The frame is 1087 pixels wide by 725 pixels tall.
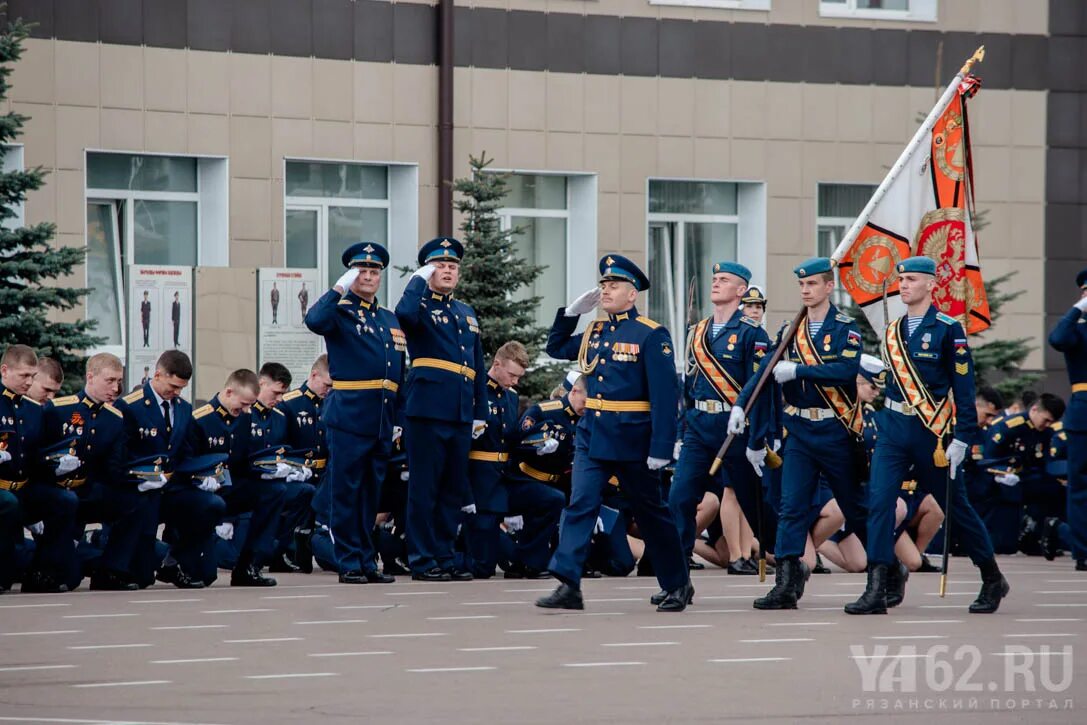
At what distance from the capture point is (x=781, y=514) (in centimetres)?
1241

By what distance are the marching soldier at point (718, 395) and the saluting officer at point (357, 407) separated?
2.13 meters

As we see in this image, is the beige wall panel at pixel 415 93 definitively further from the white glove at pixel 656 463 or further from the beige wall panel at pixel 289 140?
the white glove at pixel 656 463

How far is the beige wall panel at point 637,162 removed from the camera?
84.6 feet

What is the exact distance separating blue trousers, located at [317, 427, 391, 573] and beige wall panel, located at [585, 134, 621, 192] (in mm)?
11837

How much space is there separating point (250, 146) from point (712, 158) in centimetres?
614

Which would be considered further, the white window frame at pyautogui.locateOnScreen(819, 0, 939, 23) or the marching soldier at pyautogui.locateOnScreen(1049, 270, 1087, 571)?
the white window frame at pyautogui.locateOnScreen(819, 0, 939, 23)

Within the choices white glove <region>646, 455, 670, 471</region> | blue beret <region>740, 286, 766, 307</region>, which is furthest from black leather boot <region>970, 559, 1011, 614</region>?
blue beret <region>740, 286, 766, 307</region>

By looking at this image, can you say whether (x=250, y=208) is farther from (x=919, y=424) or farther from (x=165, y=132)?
(x=919, y=424)

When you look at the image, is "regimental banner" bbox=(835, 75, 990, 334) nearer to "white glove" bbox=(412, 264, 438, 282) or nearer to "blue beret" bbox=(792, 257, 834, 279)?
"blue beret" bbox=(792, 257, 834, 279)

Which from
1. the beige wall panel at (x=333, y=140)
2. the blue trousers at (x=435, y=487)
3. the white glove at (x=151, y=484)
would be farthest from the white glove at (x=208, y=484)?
the beige wall panel at (x=333, y=140)

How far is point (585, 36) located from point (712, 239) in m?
3.27

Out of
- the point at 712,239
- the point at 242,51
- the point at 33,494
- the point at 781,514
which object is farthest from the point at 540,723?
the point at 712,239

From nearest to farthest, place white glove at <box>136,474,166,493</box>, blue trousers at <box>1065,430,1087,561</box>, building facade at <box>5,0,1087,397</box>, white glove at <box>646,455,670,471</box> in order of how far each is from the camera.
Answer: white glove at <box>646,455,670,471</box> → white glove at <box>136,474,166,493</box> → blue trousers at <box>1065,430,1087,561</box> → building facade at <box>5,0,1087,397</box>

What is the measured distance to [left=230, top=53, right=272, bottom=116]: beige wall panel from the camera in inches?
934
